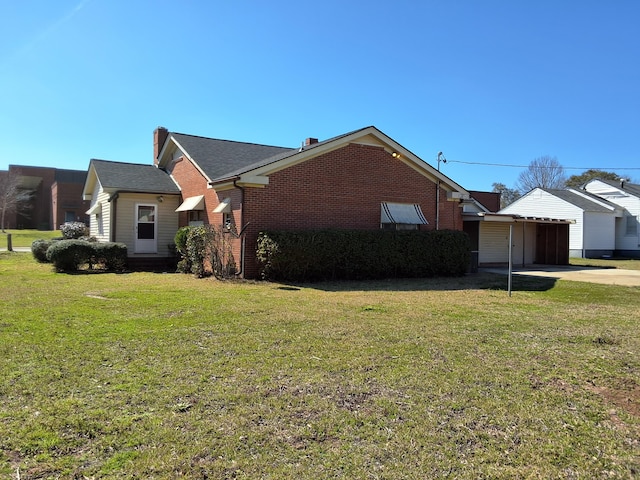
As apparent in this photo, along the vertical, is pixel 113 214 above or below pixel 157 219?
above

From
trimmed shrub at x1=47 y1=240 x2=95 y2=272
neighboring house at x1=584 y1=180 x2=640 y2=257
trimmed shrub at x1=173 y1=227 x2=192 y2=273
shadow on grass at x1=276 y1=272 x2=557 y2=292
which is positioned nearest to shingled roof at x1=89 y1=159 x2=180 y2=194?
trimmed shrub at x1=47 y1=240 x2=95 y2=272

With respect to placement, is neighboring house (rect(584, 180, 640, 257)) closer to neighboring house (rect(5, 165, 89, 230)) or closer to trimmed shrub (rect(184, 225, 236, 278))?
trimmed shrub (rect(184, 225, 236, 278))

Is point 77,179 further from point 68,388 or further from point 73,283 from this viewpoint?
point 68,388

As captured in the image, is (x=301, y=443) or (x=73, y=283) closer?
(x=301, y=443)

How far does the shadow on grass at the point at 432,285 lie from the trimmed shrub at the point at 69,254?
7.41 meters

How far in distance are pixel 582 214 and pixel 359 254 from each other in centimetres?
2244

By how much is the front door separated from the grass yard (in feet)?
31.9

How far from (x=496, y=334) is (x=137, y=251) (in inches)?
585

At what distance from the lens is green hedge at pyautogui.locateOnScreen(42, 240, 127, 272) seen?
1519 cm

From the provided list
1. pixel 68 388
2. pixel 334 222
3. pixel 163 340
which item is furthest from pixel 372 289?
pixel 68 388

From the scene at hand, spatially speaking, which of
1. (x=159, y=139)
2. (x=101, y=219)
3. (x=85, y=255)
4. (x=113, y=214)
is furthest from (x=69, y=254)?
(x=159, y=139)

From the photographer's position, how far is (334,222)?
1520cm

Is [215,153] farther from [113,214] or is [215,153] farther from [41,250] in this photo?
[41,250]

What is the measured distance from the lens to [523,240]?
2438 centimetres
